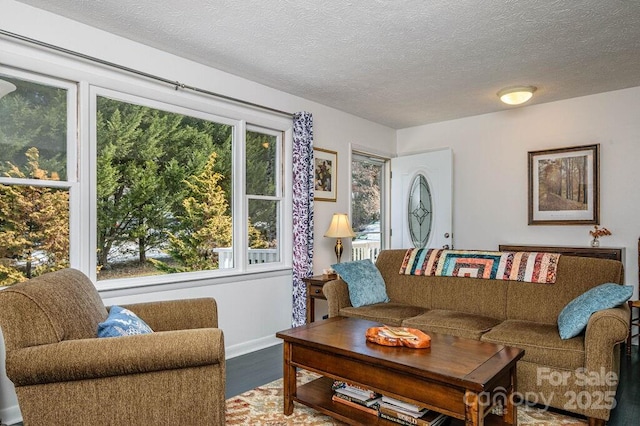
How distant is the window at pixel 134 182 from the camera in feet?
8.23

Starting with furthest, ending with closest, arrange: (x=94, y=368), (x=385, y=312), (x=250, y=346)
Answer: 1. (x=250, y=346)
2. (x=385, y=312)
3. (x=94, y=368)

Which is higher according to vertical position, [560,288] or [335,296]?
[560,288]

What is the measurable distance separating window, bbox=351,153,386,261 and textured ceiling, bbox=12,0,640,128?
1.37 meters

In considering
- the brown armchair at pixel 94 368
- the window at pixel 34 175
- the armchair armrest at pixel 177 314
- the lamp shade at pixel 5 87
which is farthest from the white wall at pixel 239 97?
the brown armchair at pixel 94 368

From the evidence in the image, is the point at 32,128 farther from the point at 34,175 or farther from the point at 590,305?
the point at 590,305

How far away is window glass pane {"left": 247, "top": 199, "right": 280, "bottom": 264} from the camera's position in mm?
3852

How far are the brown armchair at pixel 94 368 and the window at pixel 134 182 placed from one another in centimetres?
102

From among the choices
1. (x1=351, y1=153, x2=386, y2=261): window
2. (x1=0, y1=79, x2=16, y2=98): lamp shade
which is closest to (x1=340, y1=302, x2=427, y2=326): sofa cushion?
(x1=351, y1=153, x2=386, y2=261): window

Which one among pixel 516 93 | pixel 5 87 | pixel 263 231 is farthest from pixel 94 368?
pixel 516 93

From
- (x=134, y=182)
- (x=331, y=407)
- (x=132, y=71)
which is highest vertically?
(x=132, y=71)

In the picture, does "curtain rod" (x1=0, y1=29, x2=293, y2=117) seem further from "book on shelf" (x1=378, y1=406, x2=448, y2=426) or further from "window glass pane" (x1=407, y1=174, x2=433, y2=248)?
"book on shelf" (x1=378, y1=406, x2=448, y2=426)

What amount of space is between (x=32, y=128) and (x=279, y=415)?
7.74 feet

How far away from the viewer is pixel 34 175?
2.53m

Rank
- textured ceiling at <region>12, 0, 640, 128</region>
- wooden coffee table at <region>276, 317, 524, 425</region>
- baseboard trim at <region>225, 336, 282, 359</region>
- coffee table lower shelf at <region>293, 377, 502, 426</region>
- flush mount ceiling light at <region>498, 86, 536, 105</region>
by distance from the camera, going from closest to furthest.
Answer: wooden coffee table at <region>276, 317, 524, 425</region> → coffee table lower shelf at <region>293, 377, 502, 426</region> → textured ceiling at <region>12, 0, 640, 128</region> → baseboard trim at <region>225, 336, 282, 359</region> → flush mount ceiling light at <region>498, 86, 536, 105</region>
